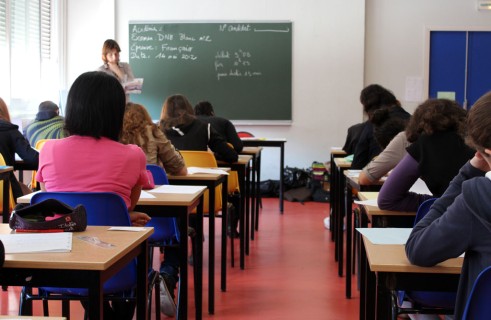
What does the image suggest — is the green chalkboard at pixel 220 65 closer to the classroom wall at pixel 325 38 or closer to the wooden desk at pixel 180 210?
the classroom wall at pixel 325 38

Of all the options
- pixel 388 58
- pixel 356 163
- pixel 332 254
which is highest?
pixel 388 58

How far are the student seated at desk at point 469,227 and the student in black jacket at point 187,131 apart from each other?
344 centimetres

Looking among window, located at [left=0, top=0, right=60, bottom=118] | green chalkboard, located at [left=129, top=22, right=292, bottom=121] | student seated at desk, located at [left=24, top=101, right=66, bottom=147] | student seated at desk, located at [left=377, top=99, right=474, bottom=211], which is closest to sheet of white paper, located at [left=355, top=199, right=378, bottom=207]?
student seated at desk, located at [left=377, top=99, right=474, bottom=211]

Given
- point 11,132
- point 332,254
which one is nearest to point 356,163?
point 332,254

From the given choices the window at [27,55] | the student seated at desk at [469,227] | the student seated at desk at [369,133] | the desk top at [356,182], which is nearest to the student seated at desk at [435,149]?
the desk top at [356,182]

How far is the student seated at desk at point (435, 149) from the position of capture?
3018 mm

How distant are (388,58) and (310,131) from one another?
4.49ft

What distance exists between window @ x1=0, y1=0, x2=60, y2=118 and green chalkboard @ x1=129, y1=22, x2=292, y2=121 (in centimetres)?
103

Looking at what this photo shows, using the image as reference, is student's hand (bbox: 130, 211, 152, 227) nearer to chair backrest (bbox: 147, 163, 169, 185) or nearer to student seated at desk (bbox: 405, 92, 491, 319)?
chair backrest (bbox: 147, 163, 169, 185)

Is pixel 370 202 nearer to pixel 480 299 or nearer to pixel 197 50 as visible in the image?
pixel 480 299

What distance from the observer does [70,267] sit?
5.60 feet

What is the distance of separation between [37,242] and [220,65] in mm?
7344

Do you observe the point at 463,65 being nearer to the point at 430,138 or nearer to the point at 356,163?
the point at 356,163

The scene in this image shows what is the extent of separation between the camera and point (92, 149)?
8.37 feet
